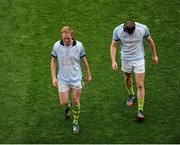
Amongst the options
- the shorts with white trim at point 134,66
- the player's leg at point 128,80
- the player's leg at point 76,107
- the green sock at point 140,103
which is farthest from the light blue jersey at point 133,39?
the player's leg at point 76,107

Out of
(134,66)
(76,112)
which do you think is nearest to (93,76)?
(134,66)

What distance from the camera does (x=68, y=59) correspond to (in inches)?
434

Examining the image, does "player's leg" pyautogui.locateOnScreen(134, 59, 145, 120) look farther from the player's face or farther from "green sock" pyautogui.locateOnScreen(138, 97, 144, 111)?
the player's face

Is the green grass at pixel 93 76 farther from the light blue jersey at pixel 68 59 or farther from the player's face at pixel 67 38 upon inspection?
the player's face at pixel 67 38

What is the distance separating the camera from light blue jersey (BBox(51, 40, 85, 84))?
11.0 metres

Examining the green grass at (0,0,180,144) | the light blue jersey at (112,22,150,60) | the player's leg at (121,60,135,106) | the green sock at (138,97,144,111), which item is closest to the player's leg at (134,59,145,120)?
the green sock at (138,97,144,111)

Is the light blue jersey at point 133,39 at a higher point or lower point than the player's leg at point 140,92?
higher

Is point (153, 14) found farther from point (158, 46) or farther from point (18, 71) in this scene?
point (18, 71)

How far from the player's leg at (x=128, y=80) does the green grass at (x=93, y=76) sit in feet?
0.69

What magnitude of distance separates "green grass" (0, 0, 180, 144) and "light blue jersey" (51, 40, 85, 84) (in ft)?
3.86

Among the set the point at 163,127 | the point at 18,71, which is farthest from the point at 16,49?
the point at 163,127

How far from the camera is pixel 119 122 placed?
1188cm

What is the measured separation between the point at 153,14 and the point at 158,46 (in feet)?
5.15

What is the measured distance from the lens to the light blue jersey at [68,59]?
35.9 ft
